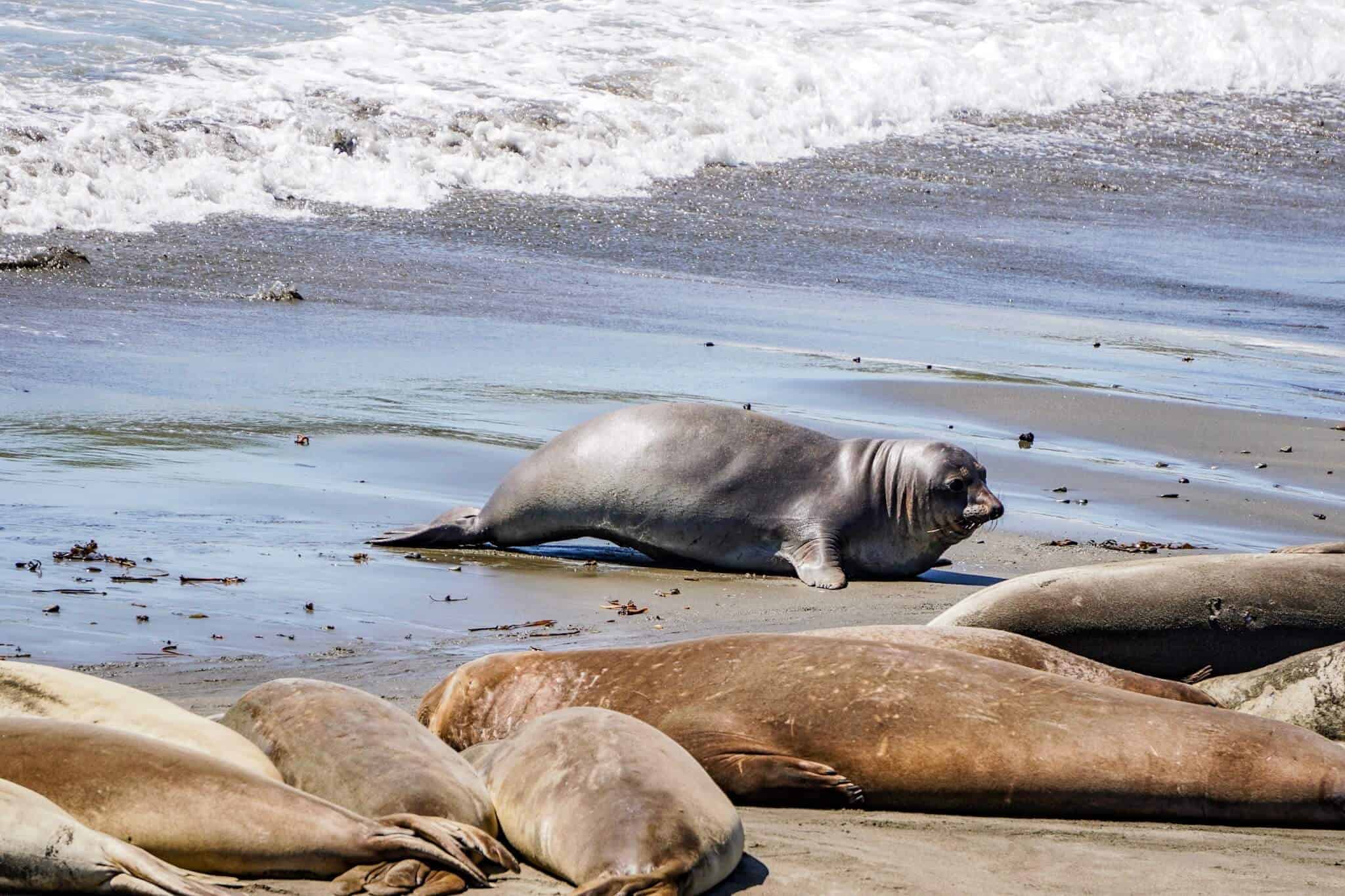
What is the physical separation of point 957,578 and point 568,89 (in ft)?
44.1

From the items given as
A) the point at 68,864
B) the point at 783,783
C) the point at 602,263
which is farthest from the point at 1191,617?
the point at 602,263

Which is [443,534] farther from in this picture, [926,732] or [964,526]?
[926,732]

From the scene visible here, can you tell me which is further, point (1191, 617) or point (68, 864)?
point (1191, 617)

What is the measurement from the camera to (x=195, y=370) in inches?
389

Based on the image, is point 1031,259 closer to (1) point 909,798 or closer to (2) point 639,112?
(2) point 639,112

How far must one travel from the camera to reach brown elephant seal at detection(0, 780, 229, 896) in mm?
2994

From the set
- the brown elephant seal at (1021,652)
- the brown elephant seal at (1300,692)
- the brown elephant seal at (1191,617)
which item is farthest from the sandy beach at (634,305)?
the brown elephant seal at (1191,617)

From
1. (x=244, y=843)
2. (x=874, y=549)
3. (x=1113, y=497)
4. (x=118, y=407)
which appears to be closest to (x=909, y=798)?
(x=244, y=843)

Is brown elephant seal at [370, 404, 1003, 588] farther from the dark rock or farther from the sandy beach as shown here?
the dark rock

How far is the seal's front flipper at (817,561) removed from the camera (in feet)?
25.1

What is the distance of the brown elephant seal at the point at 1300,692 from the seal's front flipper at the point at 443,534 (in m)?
3.42

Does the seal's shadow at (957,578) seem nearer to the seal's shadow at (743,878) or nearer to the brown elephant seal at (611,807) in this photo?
the brown elephant seal at (611,807)

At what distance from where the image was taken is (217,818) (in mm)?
3277

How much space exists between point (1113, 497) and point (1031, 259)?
788 centimetres
